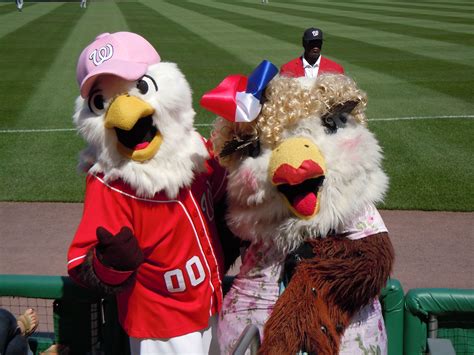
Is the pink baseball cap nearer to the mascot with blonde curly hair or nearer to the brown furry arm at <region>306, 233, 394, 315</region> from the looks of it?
the mascot with blonde curly hair

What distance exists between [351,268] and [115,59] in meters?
1.20

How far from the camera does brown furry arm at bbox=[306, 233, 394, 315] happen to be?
96.4 inches

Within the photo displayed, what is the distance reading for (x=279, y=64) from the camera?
14.7 meters

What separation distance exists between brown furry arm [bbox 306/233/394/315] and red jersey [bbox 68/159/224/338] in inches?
19.4

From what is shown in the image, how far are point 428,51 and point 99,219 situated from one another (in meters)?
14.7

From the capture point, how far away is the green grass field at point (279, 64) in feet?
25.3

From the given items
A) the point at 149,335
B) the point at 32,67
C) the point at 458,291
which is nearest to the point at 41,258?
the point at 149,335

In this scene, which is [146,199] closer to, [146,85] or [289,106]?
[146,85]

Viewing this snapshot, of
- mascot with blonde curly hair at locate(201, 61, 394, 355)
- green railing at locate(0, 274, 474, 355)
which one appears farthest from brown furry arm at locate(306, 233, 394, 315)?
green railing at locate(0, 274, 474, 355)

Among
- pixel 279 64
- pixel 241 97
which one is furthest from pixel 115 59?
pixel 279 64

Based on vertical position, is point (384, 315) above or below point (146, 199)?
below

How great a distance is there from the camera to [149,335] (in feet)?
9.08

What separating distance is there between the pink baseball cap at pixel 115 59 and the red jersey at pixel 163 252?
0.41 meters

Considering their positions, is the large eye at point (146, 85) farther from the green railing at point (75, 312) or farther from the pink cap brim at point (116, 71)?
the green railing at point (75, 312)
